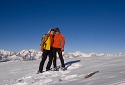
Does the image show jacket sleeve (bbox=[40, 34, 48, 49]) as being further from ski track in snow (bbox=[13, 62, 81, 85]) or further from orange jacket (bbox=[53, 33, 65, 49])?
ski track in snow (bbox=[13, 62, 81, 85])

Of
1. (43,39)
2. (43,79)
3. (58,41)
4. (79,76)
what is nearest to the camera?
(79,76)

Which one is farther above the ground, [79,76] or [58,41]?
[58,41]

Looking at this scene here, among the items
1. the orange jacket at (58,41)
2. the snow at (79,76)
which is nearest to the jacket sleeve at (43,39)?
the orange jacket at (58,41)

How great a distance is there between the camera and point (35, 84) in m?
8.42

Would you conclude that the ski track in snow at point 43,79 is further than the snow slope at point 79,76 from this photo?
Yes

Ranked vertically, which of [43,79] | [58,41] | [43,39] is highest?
[43,39]

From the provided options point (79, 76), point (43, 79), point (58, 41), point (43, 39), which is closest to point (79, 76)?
point (79, 76)

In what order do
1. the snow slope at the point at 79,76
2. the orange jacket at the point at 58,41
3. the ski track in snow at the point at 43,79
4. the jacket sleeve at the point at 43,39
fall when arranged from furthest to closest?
the orange jacket at the point at 58,41 → the jacket sleeve at the point at 43,39 → the ski track in snow at the point at 43,79 → the snow slope at the point at 79,76

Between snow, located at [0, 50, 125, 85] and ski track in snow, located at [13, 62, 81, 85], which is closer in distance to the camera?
snow, located at [0, 50, 125, 85]

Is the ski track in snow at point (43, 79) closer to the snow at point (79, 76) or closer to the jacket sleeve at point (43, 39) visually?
the snow at point (79, 76)

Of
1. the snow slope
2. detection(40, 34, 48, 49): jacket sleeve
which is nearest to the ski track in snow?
the snow slope

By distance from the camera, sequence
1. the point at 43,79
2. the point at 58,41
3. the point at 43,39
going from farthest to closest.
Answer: the point at 58,41 < the point at 43,39 < the point at 43,79

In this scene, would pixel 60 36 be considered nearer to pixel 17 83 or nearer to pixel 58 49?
pixel 58 49

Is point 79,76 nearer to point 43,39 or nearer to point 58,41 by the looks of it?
point 58,41
